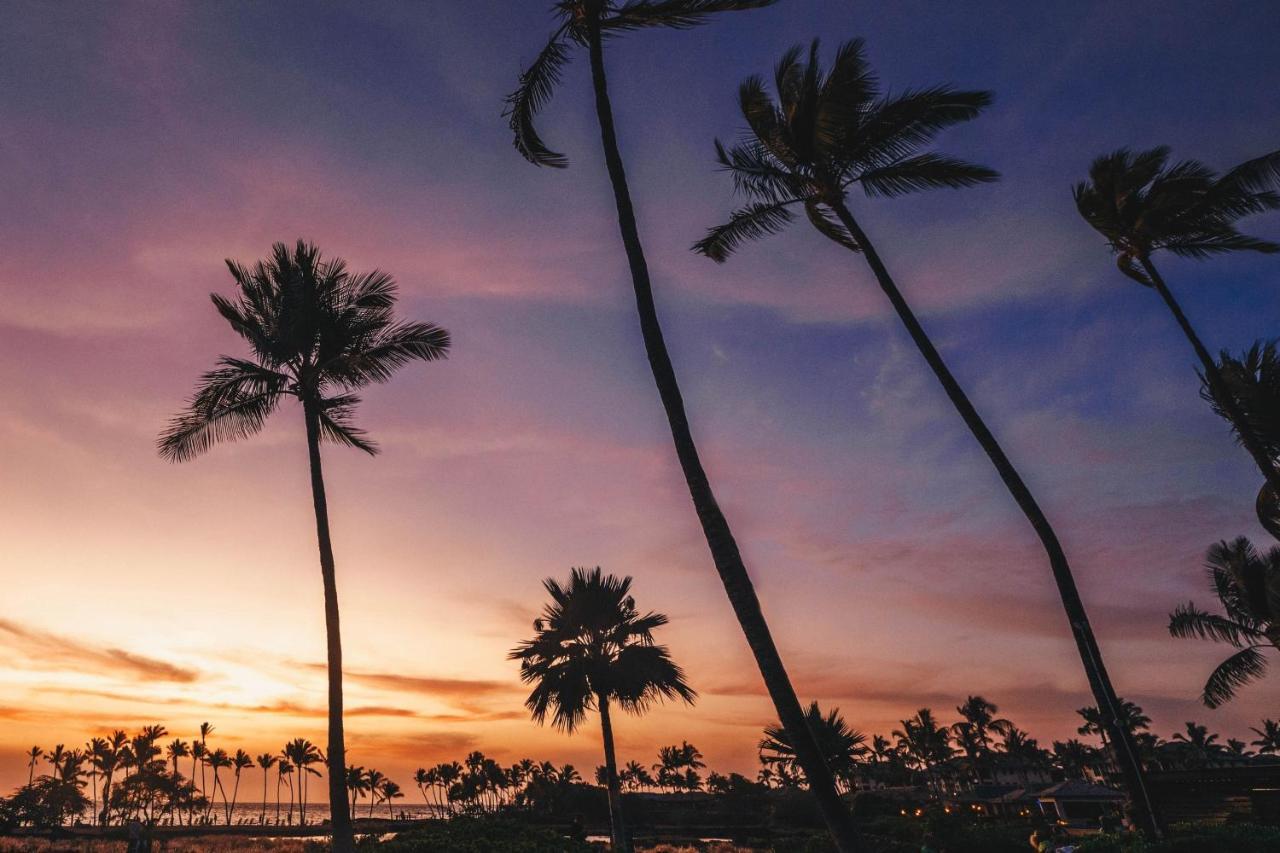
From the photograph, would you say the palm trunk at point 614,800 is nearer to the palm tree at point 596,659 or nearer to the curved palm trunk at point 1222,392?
the palm tree at point 596,659

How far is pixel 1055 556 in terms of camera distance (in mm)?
12422

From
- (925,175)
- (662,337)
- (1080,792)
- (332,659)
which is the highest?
(925,175)

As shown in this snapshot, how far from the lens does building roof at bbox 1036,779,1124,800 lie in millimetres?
47688

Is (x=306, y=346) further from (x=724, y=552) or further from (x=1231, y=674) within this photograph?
(x=1231, y=674)

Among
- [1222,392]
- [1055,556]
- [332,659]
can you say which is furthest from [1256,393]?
[332,659]

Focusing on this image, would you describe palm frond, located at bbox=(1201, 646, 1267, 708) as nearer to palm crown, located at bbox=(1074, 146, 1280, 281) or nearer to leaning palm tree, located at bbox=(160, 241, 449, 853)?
palm crown, located at bbox=(1074, 146, 1280, 281)

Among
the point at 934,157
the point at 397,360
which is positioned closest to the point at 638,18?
the point at 934,157

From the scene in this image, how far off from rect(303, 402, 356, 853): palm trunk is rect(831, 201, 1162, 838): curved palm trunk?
13.4 metres

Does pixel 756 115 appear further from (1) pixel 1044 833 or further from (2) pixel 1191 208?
(1) pixel 1044 833

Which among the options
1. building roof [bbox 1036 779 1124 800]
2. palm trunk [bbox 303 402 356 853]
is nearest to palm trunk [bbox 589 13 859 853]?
palm trunk [bbox 303 402 356 853]

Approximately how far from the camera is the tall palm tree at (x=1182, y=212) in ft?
54.5

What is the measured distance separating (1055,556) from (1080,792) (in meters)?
49.8

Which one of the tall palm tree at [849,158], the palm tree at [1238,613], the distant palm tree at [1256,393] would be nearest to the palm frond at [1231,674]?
the palm tree at [1238,613]

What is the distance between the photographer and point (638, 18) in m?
10.9
